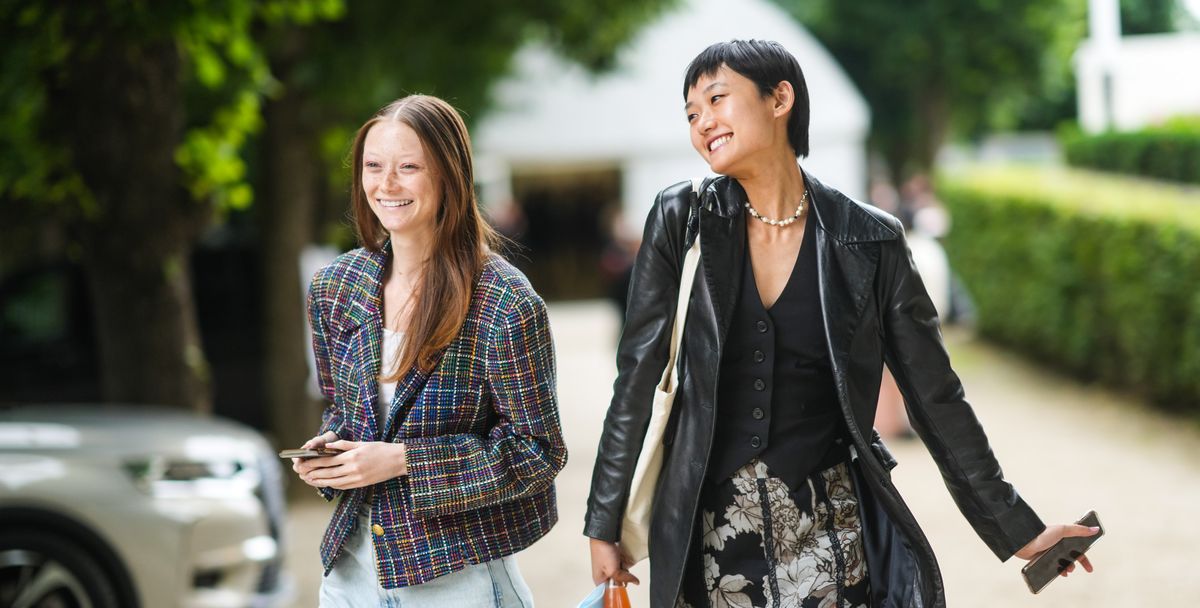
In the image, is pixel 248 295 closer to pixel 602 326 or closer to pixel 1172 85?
pixel 602 326

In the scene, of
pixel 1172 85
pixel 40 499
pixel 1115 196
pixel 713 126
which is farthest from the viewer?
pixel 1172 85

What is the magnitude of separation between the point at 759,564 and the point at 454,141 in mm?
1157

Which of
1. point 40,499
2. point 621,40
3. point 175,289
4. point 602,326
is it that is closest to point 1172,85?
point 602,326

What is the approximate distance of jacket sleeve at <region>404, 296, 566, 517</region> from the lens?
3.00m

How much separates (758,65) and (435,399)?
1027 millimetres

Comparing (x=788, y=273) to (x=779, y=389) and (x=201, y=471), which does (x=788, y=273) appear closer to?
(x=779, y=389)

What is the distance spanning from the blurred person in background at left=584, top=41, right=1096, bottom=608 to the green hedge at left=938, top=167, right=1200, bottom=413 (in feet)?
26.2

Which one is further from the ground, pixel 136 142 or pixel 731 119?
pixel 136 142

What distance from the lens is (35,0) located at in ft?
24.2

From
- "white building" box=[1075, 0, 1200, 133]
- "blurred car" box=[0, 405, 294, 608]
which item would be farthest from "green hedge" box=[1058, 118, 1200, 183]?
"blurred car" box=[0, 405, 294, 608]

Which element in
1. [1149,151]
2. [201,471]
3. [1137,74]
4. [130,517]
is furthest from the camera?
[1137,74]

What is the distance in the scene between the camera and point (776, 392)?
125 inches

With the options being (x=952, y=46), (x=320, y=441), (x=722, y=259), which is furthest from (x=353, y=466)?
(x=952, y=46)

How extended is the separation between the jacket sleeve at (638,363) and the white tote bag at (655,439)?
0.7 inches
